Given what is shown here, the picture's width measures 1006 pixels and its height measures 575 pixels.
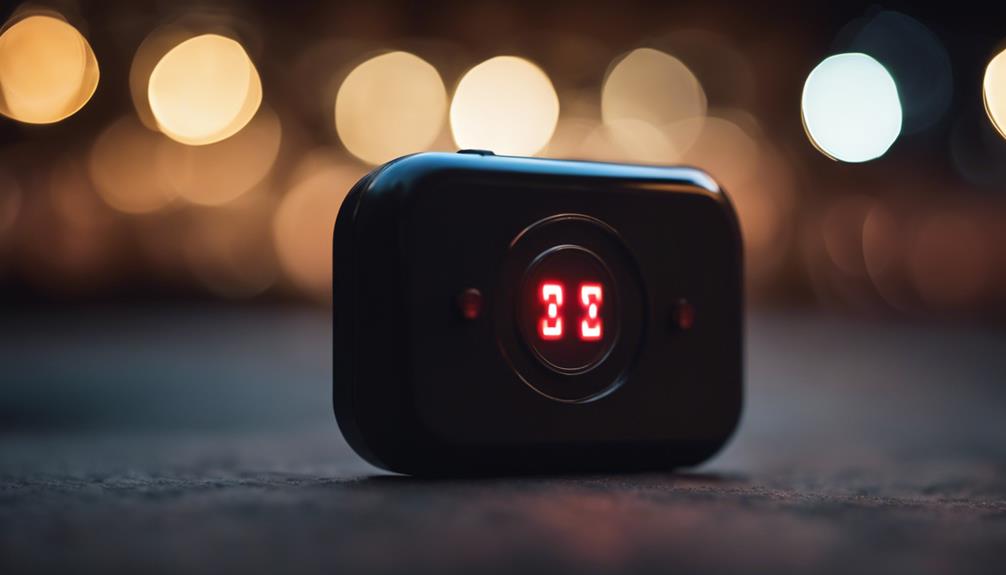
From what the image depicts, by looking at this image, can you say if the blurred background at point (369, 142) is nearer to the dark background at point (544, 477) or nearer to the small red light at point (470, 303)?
the dark background at point (544, 477)

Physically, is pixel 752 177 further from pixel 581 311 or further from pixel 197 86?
pixel 581 311

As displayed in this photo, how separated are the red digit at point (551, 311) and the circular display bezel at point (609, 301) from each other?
1.1 inches

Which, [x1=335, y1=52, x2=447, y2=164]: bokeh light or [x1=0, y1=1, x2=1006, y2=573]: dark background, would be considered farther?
[x1=335, y1=52, x2=447, y2=164]: bokeh light

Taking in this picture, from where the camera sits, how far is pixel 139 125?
23719mm

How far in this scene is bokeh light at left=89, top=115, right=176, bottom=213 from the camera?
2364 cm

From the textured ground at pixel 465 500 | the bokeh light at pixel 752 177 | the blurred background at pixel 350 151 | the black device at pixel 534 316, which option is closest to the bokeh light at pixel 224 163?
the blurred background at pixel 350 151

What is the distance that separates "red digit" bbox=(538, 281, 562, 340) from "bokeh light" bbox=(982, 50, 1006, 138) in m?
14.0

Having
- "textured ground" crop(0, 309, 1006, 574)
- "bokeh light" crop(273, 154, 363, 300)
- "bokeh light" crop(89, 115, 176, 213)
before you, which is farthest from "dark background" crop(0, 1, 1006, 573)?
"bokeh light" crop(273, 154, 363, 300)

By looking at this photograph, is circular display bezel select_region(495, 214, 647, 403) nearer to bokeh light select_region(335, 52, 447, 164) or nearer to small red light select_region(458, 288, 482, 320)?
small red light select_region(458, 288, 482, 320)

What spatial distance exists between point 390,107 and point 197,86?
4303mm

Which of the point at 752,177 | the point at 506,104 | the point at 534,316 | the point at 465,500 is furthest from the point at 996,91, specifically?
the point at 465,500

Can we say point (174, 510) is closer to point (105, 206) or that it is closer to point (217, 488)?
point (217, 488)

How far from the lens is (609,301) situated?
5.50 ft

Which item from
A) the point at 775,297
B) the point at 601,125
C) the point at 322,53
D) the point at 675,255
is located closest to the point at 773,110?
the point at 601,125
